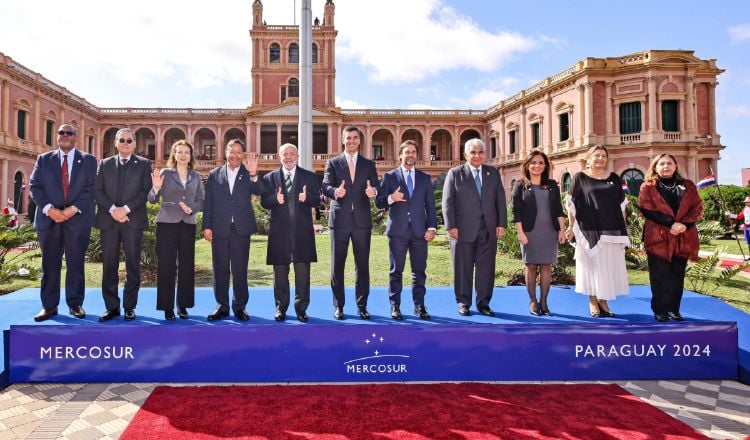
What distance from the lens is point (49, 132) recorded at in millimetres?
28406

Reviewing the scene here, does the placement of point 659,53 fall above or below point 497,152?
above

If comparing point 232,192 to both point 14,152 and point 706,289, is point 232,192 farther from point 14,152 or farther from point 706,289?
point 14,152

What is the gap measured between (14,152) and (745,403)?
103 feet

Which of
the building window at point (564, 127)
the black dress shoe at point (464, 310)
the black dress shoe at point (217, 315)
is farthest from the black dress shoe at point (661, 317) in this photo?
the building window at point (564, 127)

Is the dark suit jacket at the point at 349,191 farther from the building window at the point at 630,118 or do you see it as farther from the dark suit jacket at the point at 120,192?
the building window at the point at 630,118

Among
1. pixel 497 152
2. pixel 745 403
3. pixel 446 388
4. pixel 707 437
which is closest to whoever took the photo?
pixel 707 437

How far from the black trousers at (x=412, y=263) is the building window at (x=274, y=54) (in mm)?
38402

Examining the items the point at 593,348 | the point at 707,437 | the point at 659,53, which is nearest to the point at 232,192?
the point at 593,348

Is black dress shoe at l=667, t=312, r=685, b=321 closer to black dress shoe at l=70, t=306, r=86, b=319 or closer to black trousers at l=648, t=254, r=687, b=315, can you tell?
black trousers at l=648, t=254, r=687, b=315

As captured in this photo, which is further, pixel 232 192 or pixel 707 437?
pixel 232 192

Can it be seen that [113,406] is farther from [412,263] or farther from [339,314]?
[412,263]

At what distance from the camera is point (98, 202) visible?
418 centimetres

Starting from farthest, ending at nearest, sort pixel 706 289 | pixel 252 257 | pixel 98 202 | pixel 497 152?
pixel 497 152 → pixel 252 257 → pixel 706 289 → pixel 98 202

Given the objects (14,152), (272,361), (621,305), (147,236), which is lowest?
(272,361)
